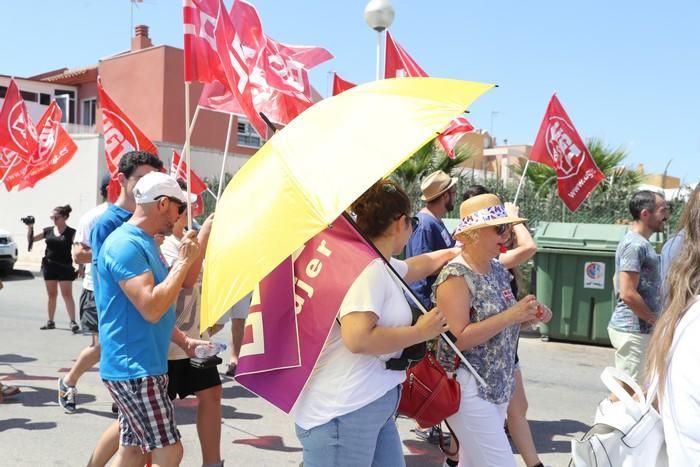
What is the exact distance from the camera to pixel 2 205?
76.4 ft

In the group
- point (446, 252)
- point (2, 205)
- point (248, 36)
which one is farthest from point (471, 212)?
point (2, 205)

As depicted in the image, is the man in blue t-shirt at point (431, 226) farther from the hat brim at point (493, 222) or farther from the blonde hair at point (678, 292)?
the blonde hair at point (678, 292)

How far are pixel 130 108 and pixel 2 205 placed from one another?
270 inches

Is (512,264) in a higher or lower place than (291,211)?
lower

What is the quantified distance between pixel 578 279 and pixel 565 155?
193 centimetres

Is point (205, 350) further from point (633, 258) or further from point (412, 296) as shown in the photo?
point (633, 258)

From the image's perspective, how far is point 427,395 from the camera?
3.00 metres

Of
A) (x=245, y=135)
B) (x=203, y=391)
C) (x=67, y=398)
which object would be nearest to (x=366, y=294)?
(x=203, y=391)

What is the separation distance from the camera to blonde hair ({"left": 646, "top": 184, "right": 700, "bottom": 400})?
1.82 metres

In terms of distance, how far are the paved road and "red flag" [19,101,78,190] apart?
219 centimetres

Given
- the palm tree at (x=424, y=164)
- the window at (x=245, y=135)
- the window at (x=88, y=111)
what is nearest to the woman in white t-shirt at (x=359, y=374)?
the palm tree at (x=424, y=164)

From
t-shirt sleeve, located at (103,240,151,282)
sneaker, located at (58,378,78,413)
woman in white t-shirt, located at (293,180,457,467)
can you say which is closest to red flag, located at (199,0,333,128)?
t-shirt sleeve, located at (103,240,151,282)

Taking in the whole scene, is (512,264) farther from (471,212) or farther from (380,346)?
(380,346)

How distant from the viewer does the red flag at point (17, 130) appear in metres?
9.21
